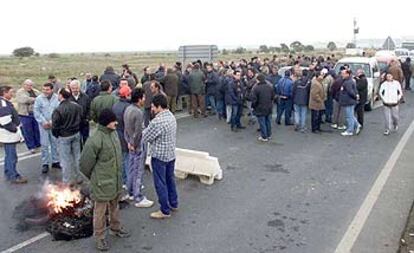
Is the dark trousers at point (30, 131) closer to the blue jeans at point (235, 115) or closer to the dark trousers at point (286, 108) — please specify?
the blue jeans at point (235, 115)

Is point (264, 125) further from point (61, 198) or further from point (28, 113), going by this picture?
point (61, 198)

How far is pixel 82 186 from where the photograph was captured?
8234 mm

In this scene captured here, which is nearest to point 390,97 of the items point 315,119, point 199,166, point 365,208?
point 315,119

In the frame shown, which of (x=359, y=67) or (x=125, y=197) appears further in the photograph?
(x=359, y=67)

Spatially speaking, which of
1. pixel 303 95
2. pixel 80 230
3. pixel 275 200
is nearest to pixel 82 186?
pixel 80 230

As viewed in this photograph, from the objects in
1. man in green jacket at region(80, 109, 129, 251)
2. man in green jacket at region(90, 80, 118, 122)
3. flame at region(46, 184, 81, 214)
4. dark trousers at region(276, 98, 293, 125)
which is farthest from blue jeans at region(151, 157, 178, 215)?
dark trousers at region(276, 98, 293, 125)

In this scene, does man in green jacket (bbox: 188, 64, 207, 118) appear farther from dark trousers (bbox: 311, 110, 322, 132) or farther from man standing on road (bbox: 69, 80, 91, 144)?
man standing on road (bbox: 69, 80, 91, 144)

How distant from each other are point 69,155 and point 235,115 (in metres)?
6.81

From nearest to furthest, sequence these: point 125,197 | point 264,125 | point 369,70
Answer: point 125,197 < point 264,125 < point 369,70

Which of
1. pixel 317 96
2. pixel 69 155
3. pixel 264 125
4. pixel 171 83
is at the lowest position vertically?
pixel 264 125

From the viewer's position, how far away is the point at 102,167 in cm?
601

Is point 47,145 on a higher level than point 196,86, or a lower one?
lower

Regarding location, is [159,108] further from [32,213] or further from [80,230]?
[32,213]

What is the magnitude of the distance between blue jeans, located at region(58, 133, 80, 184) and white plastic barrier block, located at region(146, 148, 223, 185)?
1968 mm
